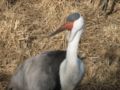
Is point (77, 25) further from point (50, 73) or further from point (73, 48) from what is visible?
point (50, 73)

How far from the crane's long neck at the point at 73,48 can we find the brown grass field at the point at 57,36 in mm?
870

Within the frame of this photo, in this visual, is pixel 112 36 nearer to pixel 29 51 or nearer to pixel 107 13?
pixel 107 13

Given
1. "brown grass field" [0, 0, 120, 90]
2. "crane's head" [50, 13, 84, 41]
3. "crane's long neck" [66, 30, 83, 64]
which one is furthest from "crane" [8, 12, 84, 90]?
"brown grass field" [0, 0, 120, 90]

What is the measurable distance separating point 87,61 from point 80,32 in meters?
1.26

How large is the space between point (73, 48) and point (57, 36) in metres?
1.36

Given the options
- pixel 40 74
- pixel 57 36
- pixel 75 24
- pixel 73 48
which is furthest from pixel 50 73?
pixel 57 36

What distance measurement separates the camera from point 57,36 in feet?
14.7

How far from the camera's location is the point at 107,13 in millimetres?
4980

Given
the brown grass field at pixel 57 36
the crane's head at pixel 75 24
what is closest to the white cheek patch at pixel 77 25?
the crane's head at pixel 75 24

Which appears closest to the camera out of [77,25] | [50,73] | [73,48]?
[77,25]

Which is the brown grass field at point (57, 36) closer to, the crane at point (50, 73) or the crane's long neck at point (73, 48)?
the crane at point (50, 73)

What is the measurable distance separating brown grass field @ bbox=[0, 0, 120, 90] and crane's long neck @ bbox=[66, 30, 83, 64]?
870 millimetres

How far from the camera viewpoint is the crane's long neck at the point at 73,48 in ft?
9.97

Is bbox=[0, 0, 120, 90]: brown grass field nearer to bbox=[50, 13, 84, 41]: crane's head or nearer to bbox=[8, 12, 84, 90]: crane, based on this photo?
bbox=[8, 12, 84, 90]: crane
